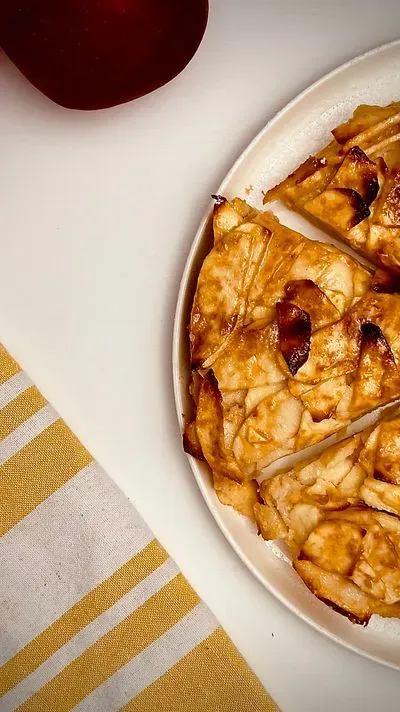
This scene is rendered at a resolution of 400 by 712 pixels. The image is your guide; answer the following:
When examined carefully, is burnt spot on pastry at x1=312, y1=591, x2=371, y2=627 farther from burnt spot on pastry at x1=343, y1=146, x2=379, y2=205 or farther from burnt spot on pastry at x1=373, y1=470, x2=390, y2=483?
burnt spot on pastry at x1=343, y1=146, x2=379, y2=205

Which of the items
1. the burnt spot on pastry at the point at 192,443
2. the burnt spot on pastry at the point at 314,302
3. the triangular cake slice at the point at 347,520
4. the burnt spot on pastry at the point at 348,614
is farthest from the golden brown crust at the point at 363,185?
the burnt spot on pastry at the point at 348,614

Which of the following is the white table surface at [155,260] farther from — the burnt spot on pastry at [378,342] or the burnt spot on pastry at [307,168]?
the burnt spot on pastry at [378,342]

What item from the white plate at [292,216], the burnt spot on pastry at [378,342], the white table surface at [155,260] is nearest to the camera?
the burnt spot on pastry at [378,342]

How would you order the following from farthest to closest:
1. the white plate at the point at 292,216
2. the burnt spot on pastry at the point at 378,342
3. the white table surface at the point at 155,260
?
the white table surface at the point at 155,260 < the white plate at the point at 292,216 < the burnt spot on pastry at the point at 378,342

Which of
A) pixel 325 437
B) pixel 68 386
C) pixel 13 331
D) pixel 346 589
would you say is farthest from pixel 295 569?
pixel 13 331

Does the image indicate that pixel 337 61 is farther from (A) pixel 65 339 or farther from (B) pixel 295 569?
(B) pixel 295 569

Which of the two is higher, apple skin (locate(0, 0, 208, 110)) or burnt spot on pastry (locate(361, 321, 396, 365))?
apple skin (locate(0, 0, 208, 110))

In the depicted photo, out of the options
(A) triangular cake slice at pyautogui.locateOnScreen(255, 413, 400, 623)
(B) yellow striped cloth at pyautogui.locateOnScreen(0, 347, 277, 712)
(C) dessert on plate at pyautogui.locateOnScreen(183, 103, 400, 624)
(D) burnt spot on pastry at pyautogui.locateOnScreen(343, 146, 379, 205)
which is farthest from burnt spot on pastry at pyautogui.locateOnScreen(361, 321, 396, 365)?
(B) yellow striped cloth at pyautogui.locateOnScreen(0, 347, 277, 712)
